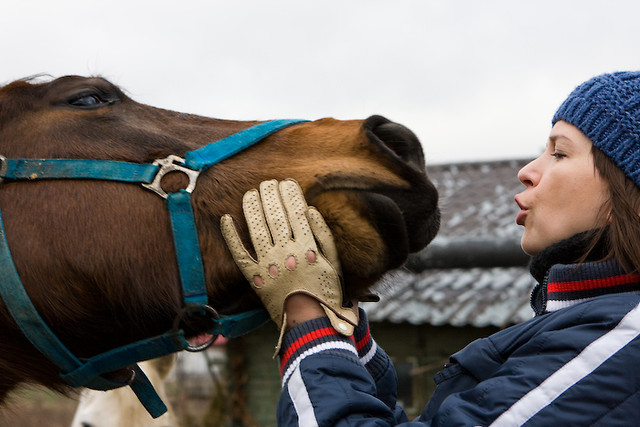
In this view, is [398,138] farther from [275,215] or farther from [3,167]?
[3,167]

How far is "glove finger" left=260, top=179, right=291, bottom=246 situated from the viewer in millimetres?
1646

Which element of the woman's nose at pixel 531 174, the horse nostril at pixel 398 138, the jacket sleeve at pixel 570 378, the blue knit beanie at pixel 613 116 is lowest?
the jacket sleeve at pixel 570 378

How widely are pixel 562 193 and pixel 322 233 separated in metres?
0.62

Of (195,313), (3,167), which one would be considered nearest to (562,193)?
(195,313)

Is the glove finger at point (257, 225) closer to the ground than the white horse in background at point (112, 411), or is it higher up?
higher up

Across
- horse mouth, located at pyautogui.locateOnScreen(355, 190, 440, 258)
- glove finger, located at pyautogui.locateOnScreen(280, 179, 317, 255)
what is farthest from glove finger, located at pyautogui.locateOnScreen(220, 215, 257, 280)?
horse mouth, located at pyautogui.locateOnScreen(355, 190, 440, 258)

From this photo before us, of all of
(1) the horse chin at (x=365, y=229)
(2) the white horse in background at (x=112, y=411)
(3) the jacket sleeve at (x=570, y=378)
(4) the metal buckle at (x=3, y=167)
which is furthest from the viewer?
(2) the white horse in background at (x=112, y=411)

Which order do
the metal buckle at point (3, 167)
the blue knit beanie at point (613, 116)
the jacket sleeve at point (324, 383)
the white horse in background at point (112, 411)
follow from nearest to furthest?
the jacket sleeve at point (324, 383)
the blue knit beanie at point (613, 116)
the metal buckle at point (3, 167)
the white horse in background at point (112, 411)

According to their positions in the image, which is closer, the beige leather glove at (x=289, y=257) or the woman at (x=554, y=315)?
the woman at (x=554, y=315)

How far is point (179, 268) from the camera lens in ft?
5.66

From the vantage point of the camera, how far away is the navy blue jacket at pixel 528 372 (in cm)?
134

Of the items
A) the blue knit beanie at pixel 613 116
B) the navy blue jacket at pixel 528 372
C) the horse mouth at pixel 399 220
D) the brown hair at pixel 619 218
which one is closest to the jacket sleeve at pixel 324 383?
the navy blue jacket at pixel 528 372

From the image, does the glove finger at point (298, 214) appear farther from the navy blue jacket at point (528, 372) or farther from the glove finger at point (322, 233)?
the navy blue jacket at point (528, 372)

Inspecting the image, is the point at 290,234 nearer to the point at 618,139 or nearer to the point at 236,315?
the point at 236,315
